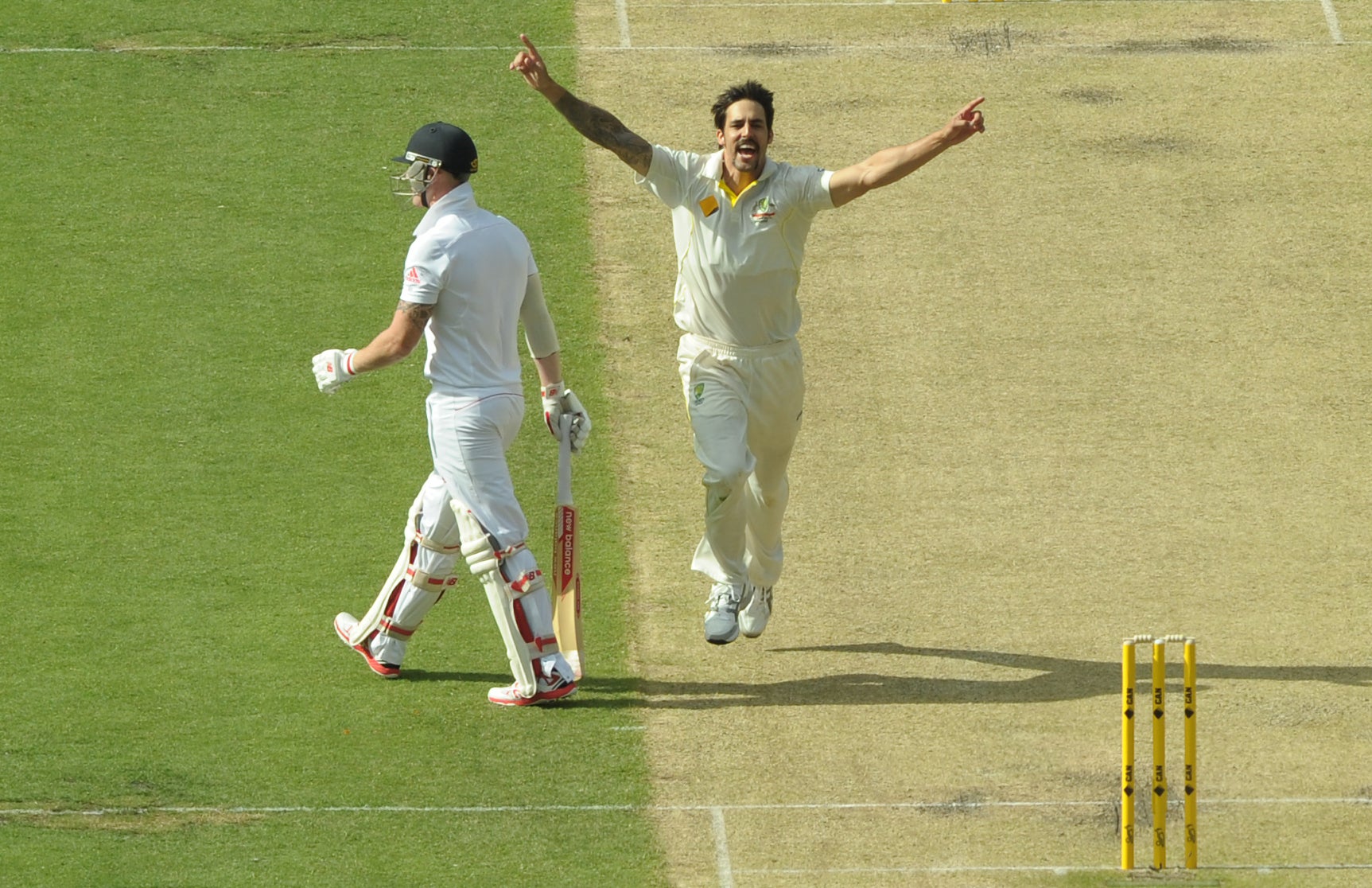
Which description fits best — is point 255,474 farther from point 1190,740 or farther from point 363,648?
point 1190,740

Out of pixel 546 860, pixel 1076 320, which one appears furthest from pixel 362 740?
pixel 1076 320

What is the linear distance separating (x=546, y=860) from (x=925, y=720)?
196cm

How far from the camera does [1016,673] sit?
9867mm

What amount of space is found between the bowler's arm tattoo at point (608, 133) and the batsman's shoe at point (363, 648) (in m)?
2.45

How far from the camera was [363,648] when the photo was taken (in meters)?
9.91

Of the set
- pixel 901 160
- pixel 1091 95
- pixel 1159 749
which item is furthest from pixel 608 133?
pixel 1091 95

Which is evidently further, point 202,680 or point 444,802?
point 202,680

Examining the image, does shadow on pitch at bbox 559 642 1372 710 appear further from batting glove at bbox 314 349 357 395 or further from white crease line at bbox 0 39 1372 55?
white crease line at bbox 0 39 1372 55

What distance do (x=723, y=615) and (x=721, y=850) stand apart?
175 centimetres

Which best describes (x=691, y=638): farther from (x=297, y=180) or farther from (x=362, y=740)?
(x=297, y=180)

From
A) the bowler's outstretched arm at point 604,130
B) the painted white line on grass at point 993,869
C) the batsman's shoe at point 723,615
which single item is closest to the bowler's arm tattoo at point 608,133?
the bowler's outstretched arm at point 604,130

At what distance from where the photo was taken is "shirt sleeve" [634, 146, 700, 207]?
378 inches

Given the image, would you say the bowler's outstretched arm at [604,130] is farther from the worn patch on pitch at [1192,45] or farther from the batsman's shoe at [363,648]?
the worn patch on pitch at [1192,45]

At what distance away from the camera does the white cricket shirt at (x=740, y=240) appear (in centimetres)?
943
